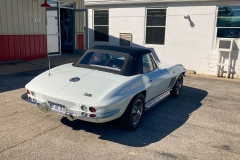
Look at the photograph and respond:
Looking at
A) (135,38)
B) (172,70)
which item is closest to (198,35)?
(135,38)

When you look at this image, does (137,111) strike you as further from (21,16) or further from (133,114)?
(21,16)

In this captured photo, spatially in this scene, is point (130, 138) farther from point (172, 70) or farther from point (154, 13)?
point (154, 13)

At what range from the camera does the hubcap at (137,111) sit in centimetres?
421

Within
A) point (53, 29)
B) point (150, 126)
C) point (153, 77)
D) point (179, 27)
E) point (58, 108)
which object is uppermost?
point (179, 27)

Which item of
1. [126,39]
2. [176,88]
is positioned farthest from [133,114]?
[126,39]

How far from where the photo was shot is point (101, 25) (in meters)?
12.5

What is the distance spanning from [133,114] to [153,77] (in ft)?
3.16

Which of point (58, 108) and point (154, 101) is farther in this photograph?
point (154, 101)

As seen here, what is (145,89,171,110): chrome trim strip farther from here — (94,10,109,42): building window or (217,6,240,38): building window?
(94,10,109,42): building window

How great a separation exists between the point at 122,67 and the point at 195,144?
73.3 inches

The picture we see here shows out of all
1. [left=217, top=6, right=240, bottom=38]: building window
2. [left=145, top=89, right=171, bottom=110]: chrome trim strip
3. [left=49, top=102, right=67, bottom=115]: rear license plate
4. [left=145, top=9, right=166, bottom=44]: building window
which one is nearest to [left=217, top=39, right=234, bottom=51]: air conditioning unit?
[left=217, top=6, right=240, bottom=38]: building window

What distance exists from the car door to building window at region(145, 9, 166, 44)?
19.2ft

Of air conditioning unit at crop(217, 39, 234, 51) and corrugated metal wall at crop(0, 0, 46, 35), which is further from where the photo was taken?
corrugated metal wall at crop(0, 0, 46, 35)

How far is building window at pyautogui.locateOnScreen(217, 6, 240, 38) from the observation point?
30.1 ft
